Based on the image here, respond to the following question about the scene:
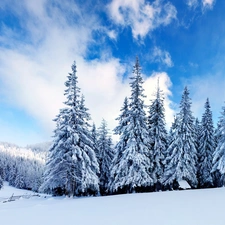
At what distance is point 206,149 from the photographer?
26609mm

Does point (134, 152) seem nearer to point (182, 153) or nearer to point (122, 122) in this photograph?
point (122, 122)

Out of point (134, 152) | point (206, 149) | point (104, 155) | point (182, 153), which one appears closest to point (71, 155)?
point (134, 152)

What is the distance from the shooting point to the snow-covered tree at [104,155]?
86.2ft

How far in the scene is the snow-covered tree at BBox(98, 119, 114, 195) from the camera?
26.3 metres

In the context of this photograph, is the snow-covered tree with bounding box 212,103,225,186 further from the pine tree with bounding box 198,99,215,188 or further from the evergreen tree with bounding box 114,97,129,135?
the evergreen tree with bounding box 114,97,129,135

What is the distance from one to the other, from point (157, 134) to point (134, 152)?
4.52m

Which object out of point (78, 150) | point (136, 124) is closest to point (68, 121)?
point (78, 150)

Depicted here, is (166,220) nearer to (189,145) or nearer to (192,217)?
(192,217)

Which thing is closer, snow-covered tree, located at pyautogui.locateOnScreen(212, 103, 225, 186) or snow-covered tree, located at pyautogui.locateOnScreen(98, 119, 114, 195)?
snow-covered tree, located at pyautogui.locateOnScreen(212, 103, 225, 186)

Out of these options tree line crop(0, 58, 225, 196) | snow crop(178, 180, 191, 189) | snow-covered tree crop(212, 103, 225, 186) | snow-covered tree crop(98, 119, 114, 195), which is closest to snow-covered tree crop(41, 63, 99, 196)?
tree line crop(0, 58, 225, 196)

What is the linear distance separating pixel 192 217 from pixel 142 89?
16774mm

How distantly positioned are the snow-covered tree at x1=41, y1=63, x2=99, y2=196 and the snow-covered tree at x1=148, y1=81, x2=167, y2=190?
7.39 meters

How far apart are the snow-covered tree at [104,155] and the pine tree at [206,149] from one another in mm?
12683

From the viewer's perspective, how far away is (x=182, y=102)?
24188 mm
